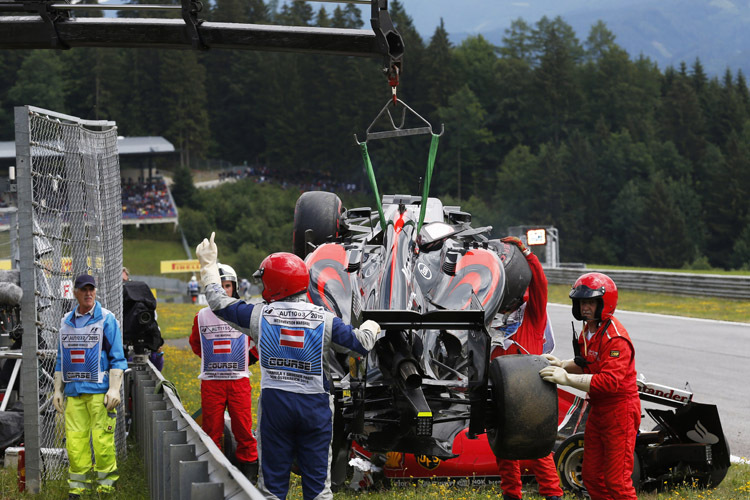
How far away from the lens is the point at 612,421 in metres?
6.37

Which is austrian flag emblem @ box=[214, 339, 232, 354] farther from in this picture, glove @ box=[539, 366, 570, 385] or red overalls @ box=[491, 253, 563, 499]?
glove @ box=[539, 366, 570, 385]

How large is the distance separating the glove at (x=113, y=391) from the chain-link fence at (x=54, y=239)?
70 centimetres

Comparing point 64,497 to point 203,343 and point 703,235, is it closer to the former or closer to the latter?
point 203,343

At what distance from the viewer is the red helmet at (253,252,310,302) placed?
586cm

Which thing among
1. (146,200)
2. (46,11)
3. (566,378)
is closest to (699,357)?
(566,378)

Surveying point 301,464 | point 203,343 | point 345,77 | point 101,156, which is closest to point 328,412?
point 301,464

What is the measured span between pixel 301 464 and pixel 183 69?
109497 mm

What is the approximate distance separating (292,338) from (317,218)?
4061 millimetres

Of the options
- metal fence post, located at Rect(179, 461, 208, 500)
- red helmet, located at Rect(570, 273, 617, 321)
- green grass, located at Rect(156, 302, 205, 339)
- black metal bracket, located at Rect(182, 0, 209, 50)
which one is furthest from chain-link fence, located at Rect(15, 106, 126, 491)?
green grass, located at Rect(156, 302, 205, 339)

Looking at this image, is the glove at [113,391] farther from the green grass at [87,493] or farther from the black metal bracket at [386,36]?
the black metal bracket at [386,36]

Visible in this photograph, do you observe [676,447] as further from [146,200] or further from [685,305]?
[146,200]

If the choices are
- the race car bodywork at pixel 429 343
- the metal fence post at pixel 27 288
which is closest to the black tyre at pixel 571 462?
the race car bodywork at pixel 429 343

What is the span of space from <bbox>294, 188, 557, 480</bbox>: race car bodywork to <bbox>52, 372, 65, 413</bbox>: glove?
2207mm

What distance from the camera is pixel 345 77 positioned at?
11006 centimetres
